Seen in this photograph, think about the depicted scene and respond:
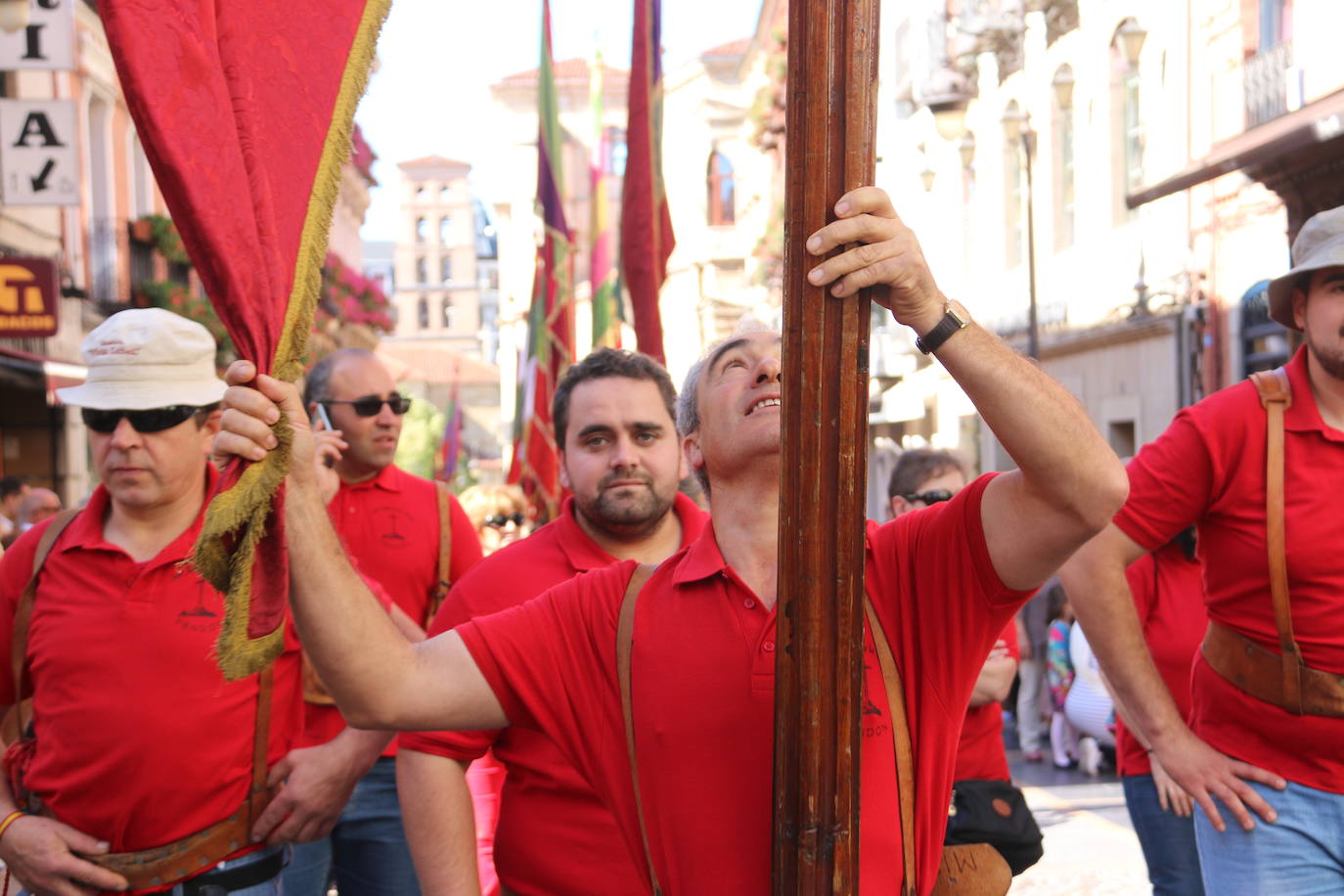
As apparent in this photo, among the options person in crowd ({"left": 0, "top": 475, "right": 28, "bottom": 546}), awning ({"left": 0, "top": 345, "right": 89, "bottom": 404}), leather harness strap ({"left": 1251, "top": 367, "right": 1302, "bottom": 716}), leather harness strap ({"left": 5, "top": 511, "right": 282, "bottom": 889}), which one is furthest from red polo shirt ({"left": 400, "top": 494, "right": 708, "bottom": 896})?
awning ({"left": 0, "top": 345, "right": 89, "bottom": 404})

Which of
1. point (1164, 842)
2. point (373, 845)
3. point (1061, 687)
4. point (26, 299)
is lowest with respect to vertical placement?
point (1061, 687)

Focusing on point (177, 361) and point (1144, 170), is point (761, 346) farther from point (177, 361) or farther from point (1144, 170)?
point (1144, 170)

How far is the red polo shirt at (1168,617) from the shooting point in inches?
164

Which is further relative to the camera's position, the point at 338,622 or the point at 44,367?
the point at 44,367

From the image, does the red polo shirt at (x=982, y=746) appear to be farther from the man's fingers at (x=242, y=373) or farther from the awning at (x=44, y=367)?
the awning at (x=44, y=367)

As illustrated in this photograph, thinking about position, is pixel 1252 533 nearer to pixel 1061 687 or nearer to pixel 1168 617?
pixel 1168 617

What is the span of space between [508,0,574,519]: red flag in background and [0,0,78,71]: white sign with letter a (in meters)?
3.48

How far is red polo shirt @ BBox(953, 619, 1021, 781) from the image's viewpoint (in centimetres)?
374

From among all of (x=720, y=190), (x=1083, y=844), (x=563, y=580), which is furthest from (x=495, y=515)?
(x=720, y=190)

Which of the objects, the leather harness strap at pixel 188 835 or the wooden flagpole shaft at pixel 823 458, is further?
the leather harness strap at pixel 188 835

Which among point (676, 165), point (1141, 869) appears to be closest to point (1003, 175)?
point (1141, 869)

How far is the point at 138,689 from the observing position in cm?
332

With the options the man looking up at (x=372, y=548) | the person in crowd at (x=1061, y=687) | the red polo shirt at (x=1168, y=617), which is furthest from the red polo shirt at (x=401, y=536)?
the person in crowd at (x=1061, y=687)

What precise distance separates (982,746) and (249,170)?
7.83 ft
